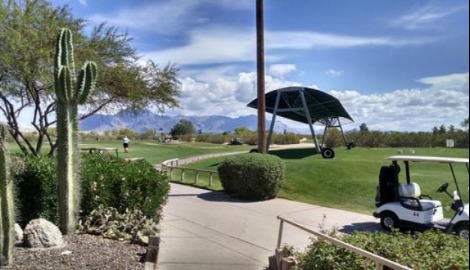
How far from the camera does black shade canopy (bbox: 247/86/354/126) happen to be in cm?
2725

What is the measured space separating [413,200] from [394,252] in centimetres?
466

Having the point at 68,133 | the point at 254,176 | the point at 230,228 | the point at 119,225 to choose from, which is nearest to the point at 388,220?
the point at 230,228

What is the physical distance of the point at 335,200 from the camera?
529 inches

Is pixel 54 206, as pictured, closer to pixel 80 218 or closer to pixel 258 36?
pixel 80 218

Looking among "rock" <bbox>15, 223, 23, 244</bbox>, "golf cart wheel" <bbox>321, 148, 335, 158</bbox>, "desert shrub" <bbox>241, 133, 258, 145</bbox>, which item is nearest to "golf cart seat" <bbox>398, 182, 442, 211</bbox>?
"rock" <bbox>15, 223, 23, 244</bbox>

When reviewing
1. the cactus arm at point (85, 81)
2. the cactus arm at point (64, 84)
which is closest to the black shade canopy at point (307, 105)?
the cactus arm at point (85, 81)

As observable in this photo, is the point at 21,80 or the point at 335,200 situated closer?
the point at 335,200

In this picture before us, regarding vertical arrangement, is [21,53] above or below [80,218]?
above

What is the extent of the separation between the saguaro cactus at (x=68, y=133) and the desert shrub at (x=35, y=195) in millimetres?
325

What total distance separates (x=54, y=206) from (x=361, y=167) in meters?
12.4

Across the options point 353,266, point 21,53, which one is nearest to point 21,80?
point 21,53

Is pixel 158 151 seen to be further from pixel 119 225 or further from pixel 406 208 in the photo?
pixel 406 208

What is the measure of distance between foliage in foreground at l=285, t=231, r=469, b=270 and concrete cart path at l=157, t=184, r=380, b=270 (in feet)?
4.14

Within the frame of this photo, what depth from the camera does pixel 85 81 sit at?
7.48 metres
